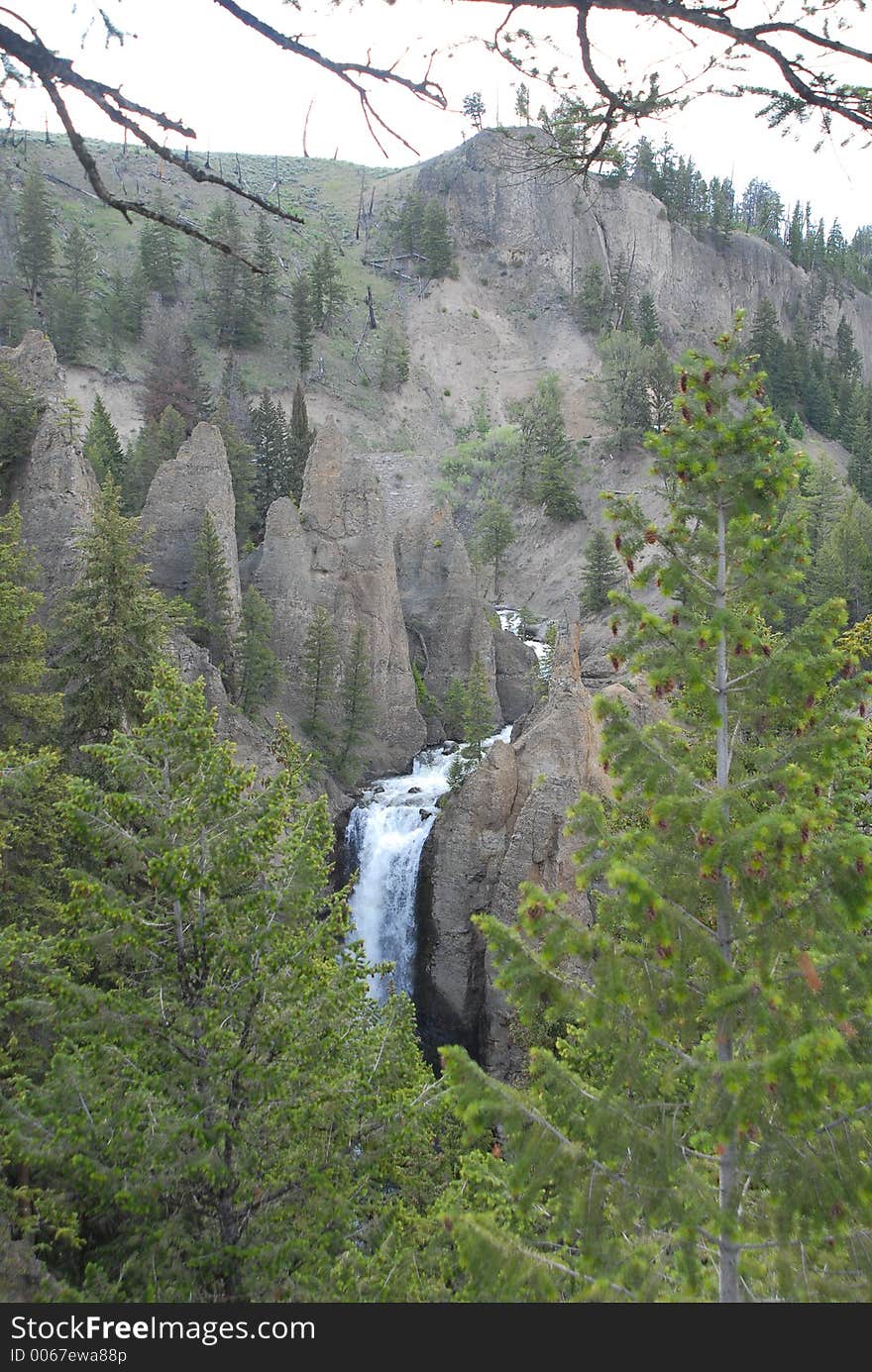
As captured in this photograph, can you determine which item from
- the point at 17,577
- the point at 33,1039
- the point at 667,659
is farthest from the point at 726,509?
the point at 17,577

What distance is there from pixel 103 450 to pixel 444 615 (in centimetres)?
1756

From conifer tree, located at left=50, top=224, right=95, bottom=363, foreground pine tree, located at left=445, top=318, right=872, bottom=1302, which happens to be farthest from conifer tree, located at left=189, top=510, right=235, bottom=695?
conifer tree, located at left=50, top=224, right=95, bottom=363

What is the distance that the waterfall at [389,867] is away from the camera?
26.3 meters

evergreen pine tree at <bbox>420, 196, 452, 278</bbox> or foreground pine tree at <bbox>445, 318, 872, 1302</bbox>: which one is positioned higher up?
evergreen pine tree at <bbox>420, 196, 452, 278</bbox>

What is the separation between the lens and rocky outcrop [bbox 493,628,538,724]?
41188mm

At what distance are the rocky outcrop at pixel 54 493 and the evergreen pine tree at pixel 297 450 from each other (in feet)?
63.3

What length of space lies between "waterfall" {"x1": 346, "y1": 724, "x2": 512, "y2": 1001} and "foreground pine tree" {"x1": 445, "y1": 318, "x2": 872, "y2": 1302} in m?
19.0

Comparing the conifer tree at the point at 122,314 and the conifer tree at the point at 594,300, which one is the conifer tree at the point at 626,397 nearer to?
the conifer tree at the point at 594,300

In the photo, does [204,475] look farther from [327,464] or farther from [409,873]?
[409,873]

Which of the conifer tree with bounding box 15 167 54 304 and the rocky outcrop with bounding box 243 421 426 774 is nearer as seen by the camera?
the rocky outcrop with bounding box 243 421 426 774

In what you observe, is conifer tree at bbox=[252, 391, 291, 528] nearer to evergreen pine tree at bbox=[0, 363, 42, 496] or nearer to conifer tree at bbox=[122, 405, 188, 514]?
conifer tree at bbox=[122, 405, 188, 514]

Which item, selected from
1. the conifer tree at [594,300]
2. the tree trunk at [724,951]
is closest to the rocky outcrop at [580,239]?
the conifer tree at [594,300]

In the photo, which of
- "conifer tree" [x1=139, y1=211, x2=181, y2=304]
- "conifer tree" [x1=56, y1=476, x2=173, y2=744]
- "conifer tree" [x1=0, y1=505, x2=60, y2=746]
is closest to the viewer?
"conifer tree" [x1=0, y1=505, x2=60, y2=746]

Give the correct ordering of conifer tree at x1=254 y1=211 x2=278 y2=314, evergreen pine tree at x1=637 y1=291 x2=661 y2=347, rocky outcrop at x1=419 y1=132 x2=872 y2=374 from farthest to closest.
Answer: rocky outcrop at x1=419 y1=132 x2=872 y2=374
evergreen pine tree at x1=637 y1=291 x2=661 y2=347
conifer tree at x1=254 y1=211 x2=278 y2=314
